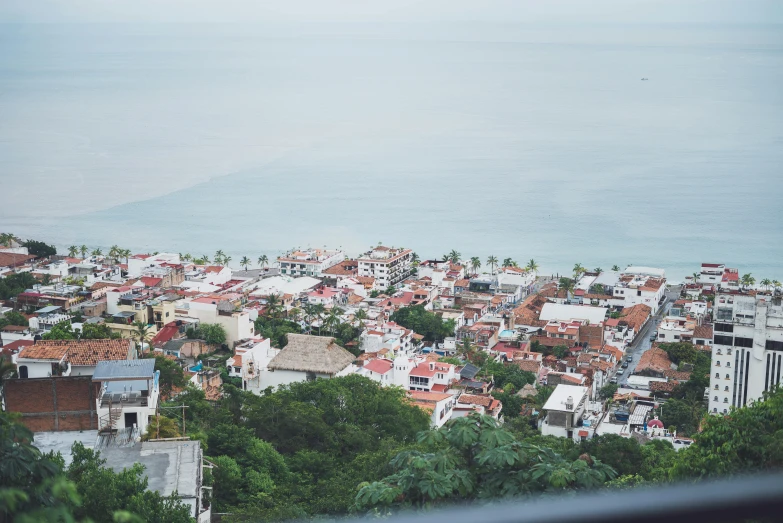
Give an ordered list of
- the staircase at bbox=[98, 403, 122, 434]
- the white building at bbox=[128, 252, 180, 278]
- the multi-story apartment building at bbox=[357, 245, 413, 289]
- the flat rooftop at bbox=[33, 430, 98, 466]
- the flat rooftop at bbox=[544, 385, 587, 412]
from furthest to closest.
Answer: the multi-story apartment building at bbox=[357, 245, 413, 289], the white building at bbox=[128, 252, 180, 278], the flat rooftop at bbox=[544, 385, 587, 412], the staircase at bbox=[98, 403, 122, 434], the flat rooftop at bbox=[33, 430, 98, 466]

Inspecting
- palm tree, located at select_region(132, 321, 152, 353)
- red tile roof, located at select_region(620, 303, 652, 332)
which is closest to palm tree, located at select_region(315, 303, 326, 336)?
palm tree, located at select_region(132, 321, 152, 353)

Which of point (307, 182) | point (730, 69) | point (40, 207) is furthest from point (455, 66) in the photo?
point (40, 207)

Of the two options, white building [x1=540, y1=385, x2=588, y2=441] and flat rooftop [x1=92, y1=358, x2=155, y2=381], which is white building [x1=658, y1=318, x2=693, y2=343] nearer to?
white building [x1=540, y1=385, x2=588, y2=441]

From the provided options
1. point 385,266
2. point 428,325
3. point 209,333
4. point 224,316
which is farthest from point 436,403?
point 385,266

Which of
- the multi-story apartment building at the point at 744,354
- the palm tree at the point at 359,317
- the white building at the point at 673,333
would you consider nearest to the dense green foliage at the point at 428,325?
the palm tree at the point at 359,317

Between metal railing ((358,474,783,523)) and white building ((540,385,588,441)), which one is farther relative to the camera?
white building ((540,385,588,441))
